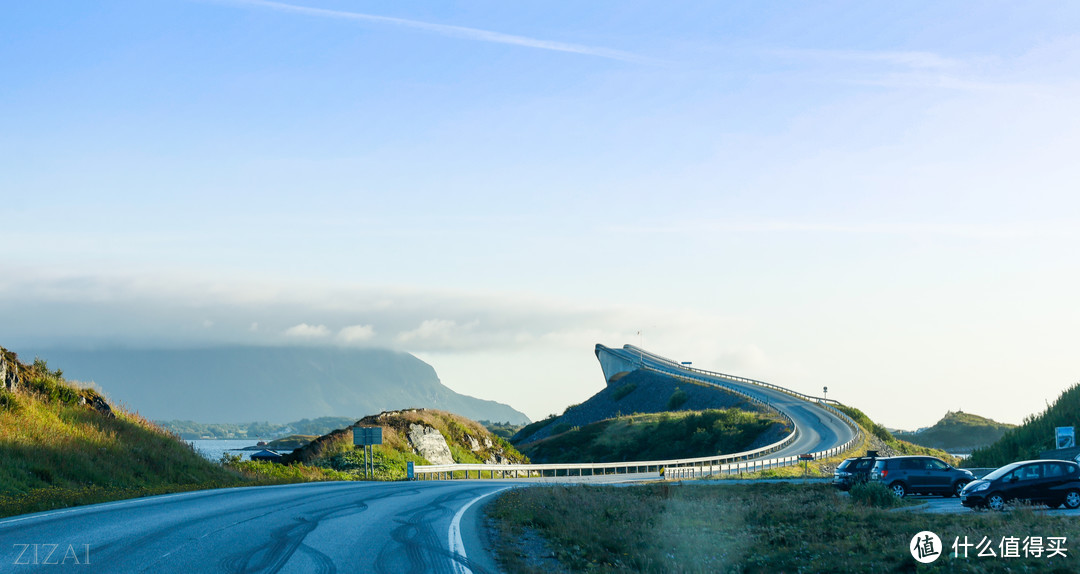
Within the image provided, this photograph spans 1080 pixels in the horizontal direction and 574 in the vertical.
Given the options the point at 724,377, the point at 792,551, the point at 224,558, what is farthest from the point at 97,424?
the point at 724,377

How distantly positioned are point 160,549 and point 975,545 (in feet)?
45.2

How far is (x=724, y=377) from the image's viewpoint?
136 m

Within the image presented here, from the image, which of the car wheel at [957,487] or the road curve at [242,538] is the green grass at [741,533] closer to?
the road curve at [242,538]

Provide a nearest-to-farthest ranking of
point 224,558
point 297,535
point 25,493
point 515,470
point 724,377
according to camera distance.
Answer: point 224,558 < point 297,535 < point 25,493 < point 515,470 < point 724,377

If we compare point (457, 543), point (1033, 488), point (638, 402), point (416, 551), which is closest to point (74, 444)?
point (457, 543)

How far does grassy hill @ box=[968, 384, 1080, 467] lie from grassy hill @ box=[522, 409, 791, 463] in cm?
2876

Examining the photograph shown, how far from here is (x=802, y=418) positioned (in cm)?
9350

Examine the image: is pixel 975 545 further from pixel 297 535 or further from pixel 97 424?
pixel 97 424

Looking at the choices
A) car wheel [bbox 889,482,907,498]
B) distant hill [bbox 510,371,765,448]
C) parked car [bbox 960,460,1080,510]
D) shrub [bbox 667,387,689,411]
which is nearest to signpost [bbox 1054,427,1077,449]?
car wheel [bbox 889,482,907,498]

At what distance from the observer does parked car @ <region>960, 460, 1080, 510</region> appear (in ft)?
72.4

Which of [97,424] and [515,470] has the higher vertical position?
[97,424]

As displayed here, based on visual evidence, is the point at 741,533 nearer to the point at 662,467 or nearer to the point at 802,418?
the point at 662,467

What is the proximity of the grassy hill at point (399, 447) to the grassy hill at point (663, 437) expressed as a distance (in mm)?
23400

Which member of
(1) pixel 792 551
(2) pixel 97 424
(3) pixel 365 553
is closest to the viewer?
(3) pixel 365 553
